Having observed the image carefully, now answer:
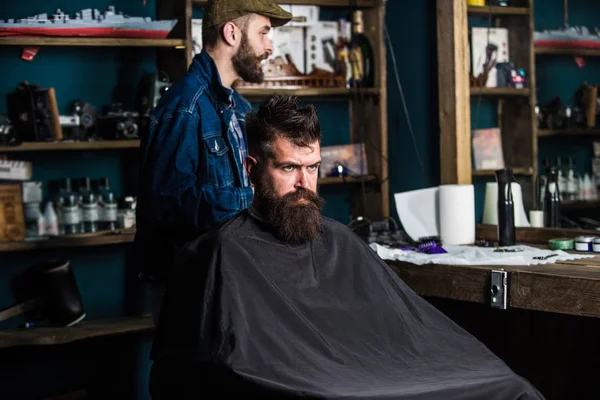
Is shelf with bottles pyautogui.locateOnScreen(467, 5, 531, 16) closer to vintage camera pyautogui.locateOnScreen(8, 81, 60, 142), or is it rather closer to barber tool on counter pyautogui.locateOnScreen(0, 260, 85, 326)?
vintage camera pyautogui.locateOnScreen(8, 81, 60, 142)

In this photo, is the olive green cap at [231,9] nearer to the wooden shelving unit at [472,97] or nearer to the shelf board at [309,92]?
the wooden shelving unit at [472,97]

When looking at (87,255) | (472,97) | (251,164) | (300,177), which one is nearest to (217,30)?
(251,164)

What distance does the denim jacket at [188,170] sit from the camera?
2.73m

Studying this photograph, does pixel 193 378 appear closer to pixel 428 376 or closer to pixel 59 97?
pixel 428 376

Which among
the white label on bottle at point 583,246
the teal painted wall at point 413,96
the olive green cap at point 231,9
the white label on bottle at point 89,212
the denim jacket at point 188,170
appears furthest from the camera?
the white label on bottle at point 89,212

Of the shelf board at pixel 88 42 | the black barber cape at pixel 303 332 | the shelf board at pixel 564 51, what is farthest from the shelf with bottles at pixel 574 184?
the shelf board at pixel 88 42

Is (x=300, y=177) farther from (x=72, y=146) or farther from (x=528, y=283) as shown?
(x=72, y=146)

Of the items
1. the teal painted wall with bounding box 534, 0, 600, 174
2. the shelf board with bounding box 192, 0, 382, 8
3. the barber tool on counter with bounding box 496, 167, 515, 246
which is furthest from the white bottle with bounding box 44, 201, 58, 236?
the teal painted wall with bounding box 534, 0, 600, 174

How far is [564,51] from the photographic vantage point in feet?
10.3

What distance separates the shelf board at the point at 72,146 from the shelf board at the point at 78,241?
417 mm

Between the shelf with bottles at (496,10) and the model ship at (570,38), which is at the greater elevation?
the shelf with bottles at (496,10)

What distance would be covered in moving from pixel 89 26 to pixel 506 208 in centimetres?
211

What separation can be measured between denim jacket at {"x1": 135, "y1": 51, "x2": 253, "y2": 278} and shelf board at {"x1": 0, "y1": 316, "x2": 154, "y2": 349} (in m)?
0.92

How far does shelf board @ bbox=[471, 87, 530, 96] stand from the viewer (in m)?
3.35
